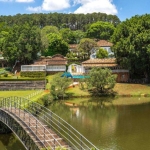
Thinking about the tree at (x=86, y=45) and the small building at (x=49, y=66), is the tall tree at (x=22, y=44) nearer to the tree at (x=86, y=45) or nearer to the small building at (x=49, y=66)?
the small building at (x=49, y=66)

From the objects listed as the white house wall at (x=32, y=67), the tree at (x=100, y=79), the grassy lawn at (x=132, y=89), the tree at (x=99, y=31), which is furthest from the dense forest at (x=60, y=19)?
the tree at (x=100, y=79)

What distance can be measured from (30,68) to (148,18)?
85.5 ft

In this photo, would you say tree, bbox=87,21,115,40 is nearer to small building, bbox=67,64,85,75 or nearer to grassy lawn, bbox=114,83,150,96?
small building, bbox=67,64,85,75

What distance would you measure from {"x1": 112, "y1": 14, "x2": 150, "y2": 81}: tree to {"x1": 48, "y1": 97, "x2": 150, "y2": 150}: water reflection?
30.5ft

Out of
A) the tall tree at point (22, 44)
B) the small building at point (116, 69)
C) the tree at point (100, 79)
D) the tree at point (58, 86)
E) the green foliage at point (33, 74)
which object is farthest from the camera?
the tall tree at point (22, 44)

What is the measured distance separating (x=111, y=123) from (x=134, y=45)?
78.3ft

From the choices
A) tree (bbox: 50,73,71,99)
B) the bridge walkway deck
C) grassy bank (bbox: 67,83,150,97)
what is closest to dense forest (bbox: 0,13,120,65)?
grassy bank (bbox: 67,83,150,97)

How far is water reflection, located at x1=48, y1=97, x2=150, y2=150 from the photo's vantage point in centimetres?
2531

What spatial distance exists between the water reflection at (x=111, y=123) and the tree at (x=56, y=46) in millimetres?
37055

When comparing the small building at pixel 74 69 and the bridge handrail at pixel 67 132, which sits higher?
the small building at pixel 74 69

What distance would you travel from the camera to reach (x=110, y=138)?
26484 millimetres

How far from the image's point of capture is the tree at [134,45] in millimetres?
52500

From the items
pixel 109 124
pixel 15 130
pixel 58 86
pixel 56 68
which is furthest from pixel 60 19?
pixel 15 130

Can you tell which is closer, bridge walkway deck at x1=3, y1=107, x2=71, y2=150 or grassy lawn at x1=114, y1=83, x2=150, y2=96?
bridge walkway deck at x1=3, y1=107, x2=71, y2=150
